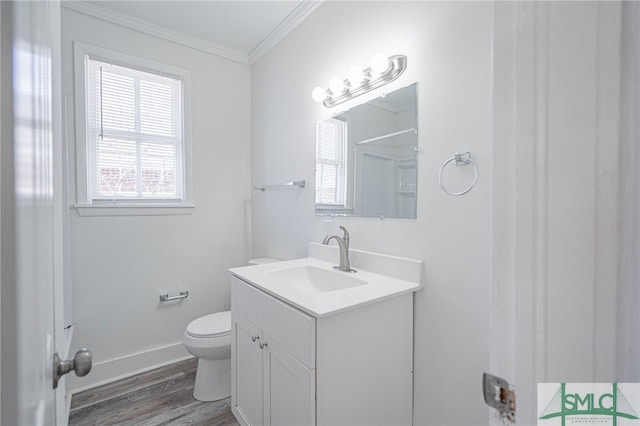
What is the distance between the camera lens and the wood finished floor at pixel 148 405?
1.64 m

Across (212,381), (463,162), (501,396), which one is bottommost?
(212,381)

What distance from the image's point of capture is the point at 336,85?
1.64 metres

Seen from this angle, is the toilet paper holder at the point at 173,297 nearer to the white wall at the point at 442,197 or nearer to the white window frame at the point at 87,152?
the white window frame at the point at 87,152

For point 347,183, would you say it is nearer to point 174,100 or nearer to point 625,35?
point 625,35

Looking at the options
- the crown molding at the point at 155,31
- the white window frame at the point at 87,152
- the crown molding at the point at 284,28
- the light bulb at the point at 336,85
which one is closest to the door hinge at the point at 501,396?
the light bulb at the point at 336,85

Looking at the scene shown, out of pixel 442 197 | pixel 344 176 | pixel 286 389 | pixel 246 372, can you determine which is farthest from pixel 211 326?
pixel 442 197

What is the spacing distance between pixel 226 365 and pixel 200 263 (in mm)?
882

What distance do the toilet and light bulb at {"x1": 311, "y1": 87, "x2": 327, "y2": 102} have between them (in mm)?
1588

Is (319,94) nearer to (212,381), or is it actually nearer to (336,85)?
(336,85)

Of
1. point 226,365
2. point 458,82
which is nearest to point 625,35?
point 458,82

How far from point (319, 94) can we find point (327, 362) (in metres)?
1.48

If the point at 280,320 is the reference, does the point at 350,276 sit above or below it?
above

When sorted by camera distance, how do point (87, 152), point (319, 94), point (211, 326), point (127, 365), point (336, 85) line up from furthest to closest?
point (127, 365)
point (87, 152)
point (211, 326)
point (319, 94)
point (336, 85)

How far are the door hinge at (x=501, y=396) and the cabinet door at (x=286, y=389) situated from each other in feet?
2.17
